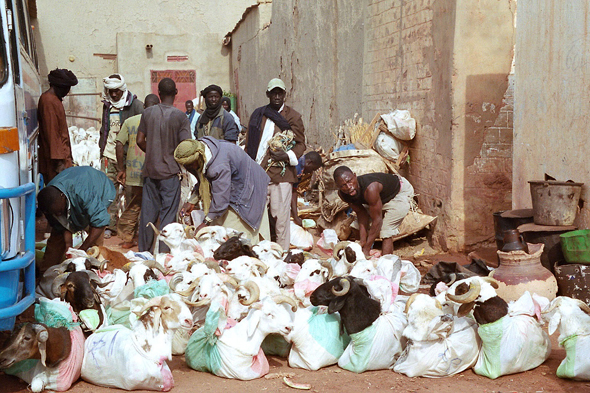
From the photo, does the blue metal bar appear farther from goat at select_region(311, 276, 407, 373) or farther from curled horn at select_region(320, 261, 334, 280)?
curled horn at select_region(320, 261, 334, 280)

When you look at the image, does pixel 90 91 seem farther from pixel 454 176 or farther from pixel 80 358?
pixel 80 358

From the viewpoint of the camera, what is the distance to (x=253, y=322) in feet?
13.8

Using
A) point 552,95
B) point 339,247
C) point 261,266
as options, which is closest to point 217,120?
point 339,247

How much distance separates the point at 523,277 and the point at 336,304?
6.13 ft

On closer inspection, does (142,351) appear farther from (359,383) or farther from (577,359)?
(577,359)

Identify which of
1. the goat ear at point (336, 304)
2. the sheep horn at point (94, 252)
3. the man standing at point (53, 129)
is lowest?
the goat ear at point (336, 304)

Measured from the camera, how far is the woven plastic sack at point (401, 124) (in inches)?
340

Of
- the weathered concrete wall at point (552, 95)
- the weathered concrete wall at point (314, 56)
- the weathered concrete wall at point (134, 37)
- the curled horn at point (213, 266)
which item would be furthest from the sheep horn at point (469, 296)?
the weathered concrete wall at point (134, 37)

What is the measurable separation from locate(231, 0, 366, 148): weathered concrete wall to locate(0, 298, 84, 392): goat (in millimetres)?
7587

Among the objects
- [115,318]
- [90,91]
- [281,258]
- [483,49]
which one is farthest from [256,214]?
[90,91]

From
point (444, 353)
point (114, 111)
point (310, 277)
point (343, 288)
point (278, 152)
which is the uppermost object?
point (114, 111)

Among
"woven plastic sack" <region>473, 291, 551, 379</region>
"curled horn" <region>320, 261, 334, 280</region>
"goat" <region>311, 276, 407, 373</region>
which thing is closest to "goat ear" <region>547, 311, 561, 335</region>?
"woven plastic sack" <region>473, 291, 551, 379</region>

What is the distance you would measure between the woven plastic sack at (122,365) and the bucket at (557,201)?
359 cm

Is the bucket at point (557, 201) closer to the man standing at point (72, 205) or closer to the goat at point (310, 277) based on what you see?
the goat at point (310, 277)
